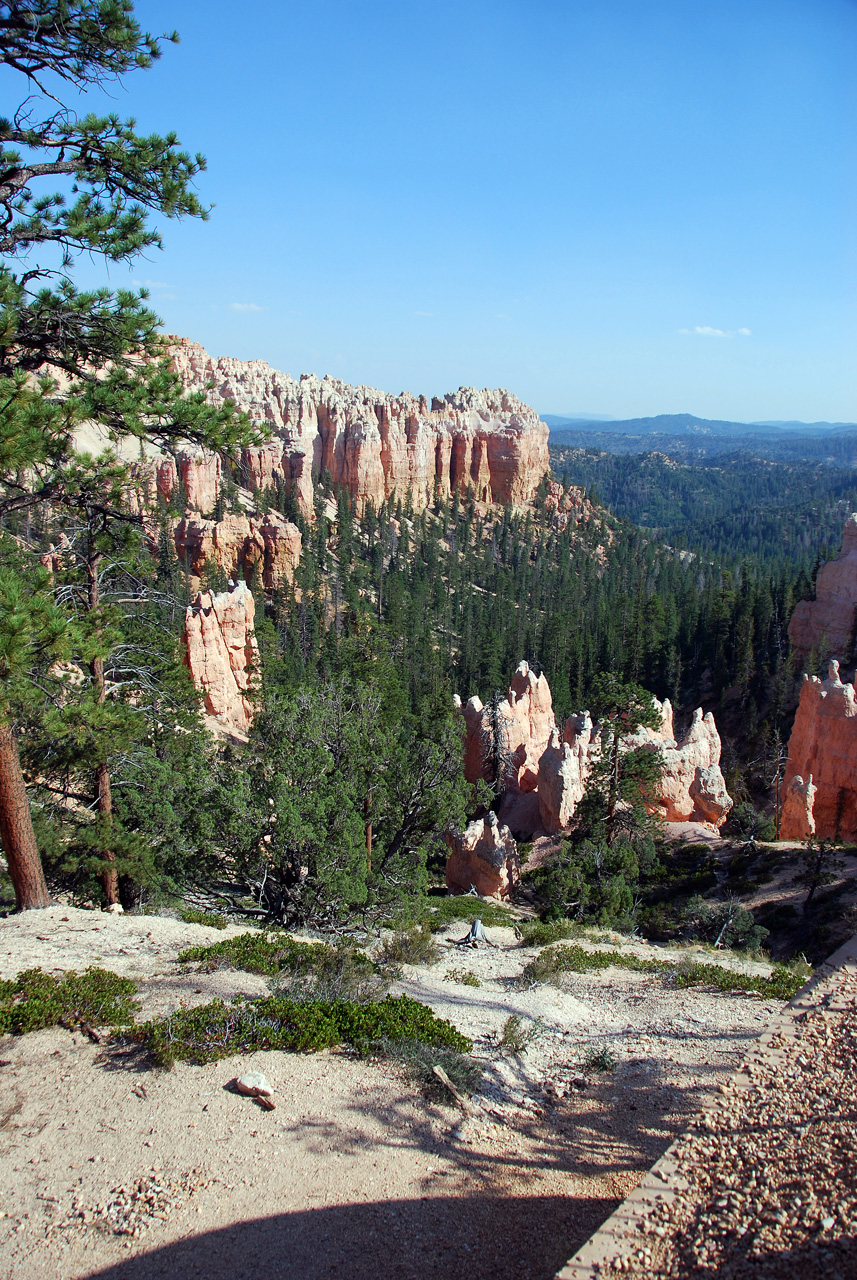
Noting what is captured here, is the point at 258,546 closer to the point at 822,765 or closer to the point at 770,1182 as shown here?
the point at 822,765

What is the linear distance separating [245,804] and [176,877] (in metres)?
2.26

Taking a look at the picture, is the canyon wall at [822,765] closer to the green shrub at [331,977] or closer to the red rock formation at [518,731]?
the red rock formation at [518,731]

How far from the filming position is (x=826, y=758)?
27.5 meters

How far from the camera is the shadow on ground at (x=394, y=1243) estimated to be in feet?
13.1

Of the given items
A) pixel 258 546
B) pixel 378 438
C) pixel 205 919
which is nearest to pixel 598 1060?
pixel 205 919

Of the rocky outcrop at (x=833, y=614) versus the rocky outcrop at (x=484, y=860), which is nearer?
the rocky outcrop at (x=484, y=860)

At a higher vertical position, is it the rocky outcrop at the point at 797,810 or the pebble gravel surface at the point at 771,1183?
the pebble gravel surface at the point at 771,1183

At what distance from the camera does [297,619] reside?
2030 inches

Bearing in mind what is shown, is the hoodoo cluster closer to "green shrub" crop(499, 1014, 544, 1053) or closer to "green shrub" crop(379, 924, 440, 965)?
"green shrub" crop(379, 924, 440, 965)

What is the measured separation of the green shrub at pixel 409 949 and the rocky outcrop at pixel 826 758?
62.4ft

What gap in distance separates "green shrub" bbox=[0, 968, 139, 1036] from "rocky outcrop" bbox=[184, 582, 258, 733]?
86.9 feet

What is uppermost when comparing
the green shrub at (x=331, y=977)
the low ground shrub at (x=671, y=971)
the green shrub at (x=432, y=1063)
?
the green shrub at (x=432, y=1063)

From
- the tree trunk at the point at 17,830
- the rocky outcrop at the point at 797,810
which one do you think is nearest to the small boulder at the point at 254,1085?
the tree trunk at the point at 17,830

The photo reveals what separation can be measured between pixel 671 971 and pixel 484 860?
9664mm
